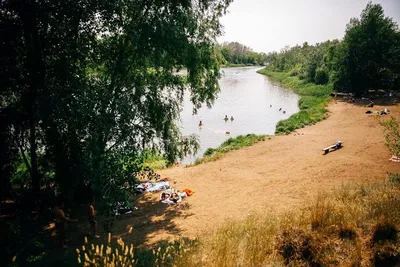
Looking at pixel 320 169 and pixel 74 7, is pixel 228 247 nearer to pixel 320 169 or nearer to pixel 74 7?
pixel 74 7

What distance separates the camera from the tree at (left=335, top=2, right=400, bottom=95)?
39.6 m

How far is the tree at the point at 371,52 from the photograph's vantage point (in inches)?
1559

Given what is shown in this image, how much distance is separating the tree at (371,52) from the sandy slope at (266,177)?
60.6ft

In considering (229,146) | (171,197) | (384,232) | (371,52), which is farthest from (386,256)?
(371,52)

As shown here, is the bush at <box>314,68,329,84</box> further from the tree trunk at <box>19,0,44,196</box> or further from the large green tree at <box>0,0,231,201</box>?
the tree trunk at <box>19,0,44,196</box>

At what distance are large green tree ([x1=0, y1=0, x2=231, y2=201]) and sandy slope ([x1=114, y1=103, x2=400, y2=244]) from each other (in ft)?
13.2

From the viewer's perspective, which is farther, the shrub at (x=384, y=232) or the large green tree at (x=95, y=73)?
the large green tree at (x=95, y=73)

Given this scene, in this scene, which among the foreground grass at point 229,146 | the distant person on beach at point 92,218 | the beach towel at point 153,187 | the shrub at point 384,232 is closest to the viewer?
the shrub at point 384,232

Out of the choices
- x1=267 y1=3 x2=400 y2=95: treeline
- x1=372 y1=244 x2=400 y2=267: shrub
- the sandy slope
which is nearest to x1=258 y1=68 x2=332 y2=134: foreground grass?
the sandy slope

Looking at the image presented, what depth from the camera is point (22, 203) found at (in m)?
11.8

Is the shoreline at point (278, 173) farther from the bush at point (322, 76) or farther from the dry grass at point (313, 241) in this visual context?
the bush at point (322, 76)

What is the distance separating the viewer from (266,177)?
16.9m

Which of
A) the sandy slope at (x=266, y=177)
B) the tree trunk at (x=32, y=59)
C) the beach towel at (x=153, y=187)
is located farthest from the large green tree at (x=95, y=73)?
the beach towel at (x=153, y=187)

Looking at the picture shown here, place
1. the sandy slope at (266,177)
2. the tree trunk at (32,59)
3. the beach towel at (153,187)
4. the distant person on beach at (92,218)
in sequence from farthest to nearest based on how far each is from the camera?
the beach towel at (153,187)
the sandy slope at (266,177)
the distant person on beach at (92,218)
the tree trunk at (32,59)
